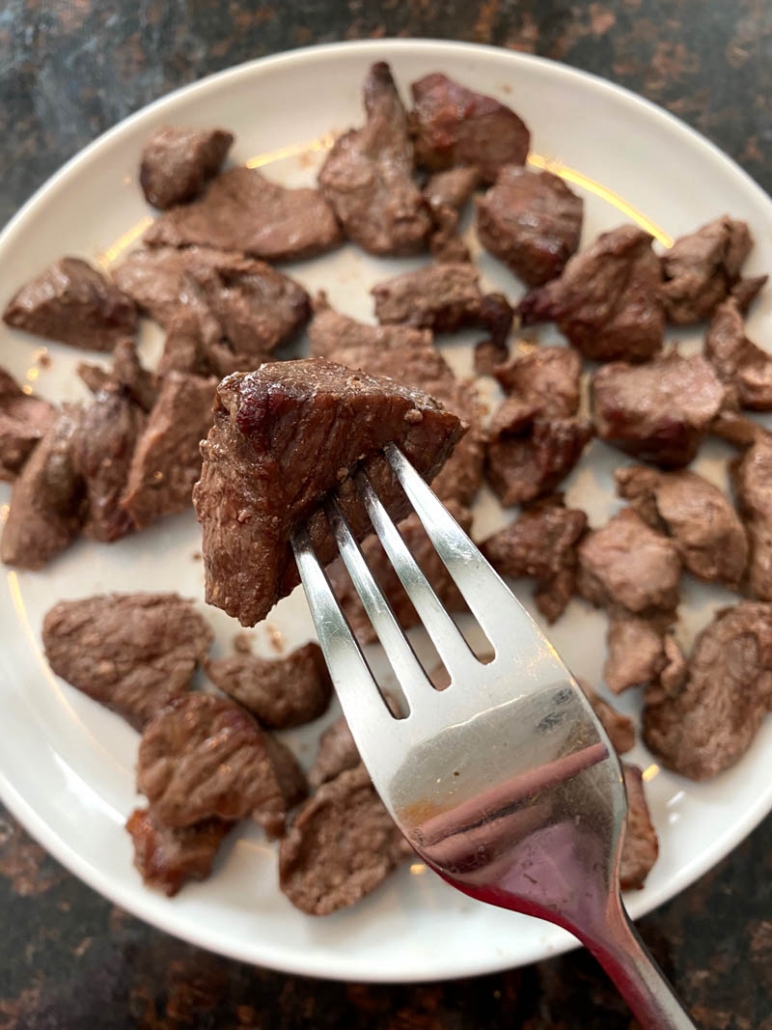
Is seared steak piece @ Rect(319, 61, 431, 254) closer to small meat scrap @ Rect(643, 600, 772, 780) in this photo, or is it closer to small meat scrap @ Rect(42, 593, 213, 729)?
small meat scrap @ Rect(42, 593, 213, 729)

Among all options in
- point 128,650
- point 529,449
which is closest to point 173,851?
point 128,650

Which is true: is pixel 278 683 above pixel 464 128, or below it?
below

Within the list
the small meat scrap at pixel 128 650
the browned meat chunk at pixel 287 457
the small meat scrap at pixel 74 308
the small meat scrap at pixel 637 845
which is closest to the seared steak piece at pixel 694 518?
the small meat scrap at pixel 637 845

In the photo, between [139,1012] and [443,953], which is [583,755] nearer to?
[443,953]

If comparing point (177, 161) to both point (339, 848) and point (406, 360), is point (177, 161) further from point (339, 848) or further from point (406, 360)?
point (339, 848)

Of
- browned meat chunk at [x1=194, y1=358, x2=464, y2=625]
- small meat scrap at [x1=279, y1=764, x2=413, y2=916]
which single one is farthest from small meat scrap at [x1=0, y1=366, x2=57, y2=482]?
small meat scrap at [x1=279, y1=764, x2=413, y2=916]

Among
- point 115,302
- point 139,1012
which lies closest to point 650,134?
point 115,302
